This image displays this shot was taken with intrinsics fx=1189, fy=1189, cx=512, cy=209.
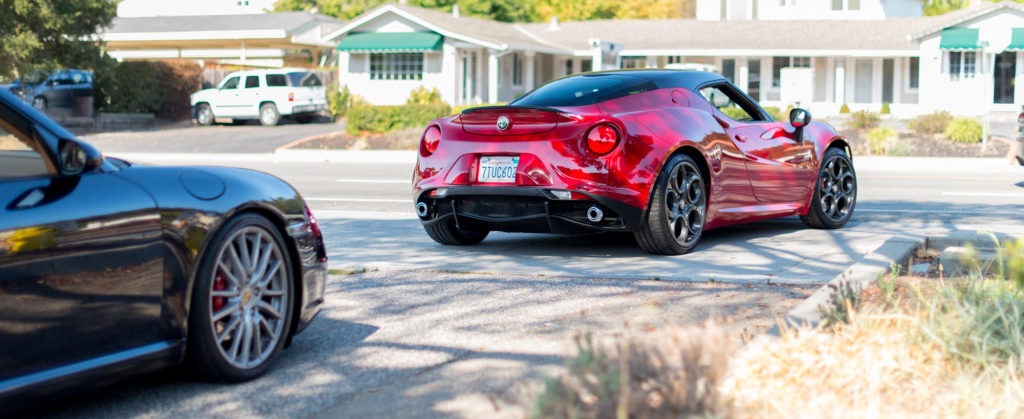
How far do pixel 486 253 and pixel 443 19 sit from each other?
117ft

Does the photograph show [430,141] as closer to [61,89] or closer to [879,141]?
[879,141]

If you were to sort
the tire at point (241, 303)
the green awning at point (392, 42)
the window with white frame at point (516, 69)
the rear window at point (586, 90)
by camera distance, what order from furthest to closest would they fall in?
the window with white frame at point (516, 69) → the green awning at point (392, 42) → the rear window at point (586, 90) → the tire at point (241, 303)

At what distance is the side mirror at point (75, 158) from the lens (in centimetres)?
425

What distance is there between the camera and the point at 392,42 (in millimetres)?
42469

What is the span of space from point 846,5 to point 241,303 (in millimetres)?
49327

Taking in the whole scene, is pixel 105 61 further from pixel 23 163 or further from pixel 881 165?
pixel 23 163

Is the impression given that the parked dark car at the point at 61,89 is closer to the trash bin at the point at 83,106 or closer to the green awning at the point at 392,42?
the trash bin at the point at 83,106

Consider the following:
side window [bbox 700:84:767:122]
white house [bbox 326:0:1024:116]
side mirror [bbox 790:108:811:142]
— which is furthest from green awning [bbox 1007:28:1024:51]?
side window [bbox 700:84:767:122]

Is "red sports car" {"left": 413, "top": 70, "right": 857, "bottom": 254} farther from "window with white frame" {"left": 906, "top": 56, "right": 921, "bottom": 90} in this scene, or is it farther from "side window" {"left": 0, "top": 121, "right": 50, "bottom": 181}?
"window with white frame" {"left": 906, "top": 56, "right": 921, "bottom": 90}

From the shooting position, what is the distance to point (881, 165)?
22.1 metres

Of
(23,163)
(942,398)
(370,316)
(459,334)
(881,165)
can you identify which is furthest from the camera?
(881,165)

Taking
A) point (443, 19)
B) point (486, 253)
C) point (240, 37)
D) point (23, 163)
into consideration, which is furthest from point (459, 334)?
point (240, 37)

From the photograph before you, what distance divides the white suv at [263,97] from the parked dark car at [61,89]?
3500 millimetres

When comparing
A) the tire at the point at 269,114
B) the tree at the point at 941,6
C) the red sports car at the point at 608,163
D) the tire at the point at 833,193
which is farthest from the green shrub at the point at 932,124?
the tree at the point at 941,6
